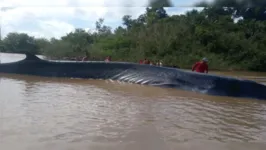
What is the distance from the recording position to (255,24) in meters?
33.7

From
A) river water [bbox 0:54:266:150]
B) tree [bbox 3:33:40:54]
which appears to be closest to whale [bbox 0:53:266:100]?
tree [bbox 3:33:40:54]

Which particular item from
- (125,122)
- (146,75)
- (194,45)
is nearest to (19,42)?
(146,75)

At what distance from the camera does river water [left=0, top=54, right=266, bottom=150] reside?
4.13 m

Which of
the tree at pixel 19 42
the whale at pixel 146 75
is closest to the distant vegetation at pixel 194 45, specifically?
the tree at pixel 19 42

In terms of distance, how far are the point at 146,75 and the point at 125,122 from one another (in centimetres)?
661

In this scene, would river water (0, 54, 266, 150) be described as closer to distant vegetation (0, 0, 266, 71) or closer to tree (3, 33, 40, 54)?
tree (3, 33, 40, 54)

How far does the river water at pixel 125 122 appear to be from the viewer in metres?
4.13

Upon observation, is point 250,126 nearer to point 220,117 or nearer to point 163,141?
point 220,117

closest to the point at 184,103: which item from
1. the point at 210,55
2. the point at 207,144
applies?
the point at 207,144

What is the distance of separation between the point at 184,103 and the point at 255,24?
28.8 meters

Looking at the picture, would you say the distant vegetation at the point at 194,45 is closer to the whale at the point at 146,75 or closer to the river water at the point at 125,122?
the whale at the point at 146,75

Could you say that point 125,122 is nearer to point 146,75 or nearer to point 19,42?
point 146,75

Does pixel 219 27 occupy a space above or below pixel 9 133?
above

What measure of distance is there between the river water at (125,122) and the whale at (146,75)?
3.77 feet
